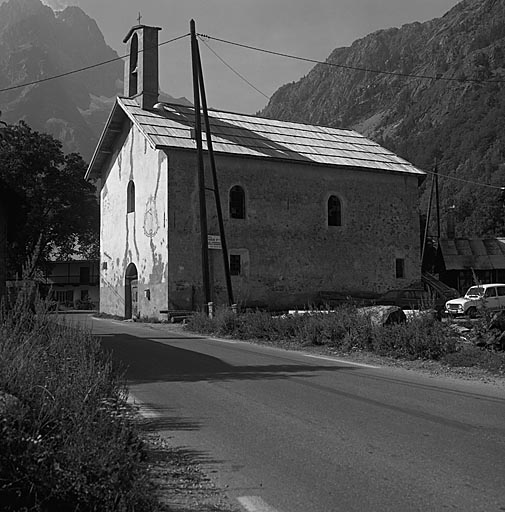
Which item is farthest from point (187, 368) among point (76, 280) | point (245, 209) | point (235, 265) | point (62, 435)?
point (76, 280)

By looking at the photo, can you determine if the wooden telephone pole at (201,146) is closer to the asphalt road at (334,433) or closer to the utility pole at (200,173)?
the utility pole at (200,173)

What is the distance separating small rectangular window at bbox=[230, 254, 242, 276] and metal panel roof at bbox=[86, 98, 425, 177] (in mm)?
5042

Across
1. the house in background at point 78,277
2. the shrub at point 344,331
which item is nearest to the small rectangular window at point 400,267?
the shrub at point 344,331

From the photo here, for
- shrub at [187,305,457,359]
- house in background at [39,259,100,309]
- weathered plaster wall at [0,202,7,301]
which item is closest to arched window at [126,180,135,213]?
shrub at [187,305,457,359]

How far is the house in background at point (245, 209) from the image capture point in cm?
3312

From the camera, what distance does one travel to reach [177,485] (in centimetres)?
577

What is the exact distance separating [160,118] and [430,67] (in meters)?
155

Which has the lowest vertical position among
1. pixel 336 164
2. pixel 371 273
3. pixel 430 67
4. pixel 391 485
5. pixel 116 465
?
pixel 391 485

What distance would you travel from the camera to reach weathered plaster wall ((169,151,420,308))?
32969 mm

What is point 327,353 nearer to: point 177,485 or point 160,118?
point 177,485

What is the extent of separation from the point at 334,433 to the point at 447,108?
146 m

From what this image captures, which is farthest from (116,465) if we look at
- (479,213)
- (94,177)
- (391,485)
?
(479,213)

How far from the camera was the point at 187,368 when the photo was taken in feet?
44.5

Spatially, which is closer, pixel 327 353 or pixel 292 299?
pixel 327 353
